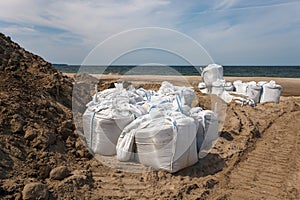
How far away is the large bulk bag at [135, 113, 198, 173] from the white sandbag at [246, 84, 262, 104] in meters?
4.90

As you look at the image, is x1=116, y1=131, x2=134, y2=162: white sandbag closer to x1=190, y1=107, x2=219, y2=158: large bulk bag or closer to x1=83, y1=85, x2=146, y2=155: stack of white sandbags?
x1=83, y1=85, x2=146, y2=155: stack of white sandbags

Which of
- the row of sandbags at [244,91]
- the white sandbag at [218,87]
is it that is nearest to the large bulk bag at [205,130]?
the row of sandbags at [244,91]

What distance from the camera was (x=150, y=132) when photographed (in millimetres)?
3047

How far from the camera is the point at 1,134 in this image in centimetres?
313

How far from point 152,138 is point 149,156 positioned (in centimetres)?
24

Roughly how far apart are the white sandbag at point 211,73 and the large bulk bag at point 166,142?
16.5ft

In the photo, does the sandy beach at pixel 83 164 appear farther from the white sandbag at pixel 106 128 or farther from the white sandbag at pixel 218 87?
the white sandbag at pixel 218 87

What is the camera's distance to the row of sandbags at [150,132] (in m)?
3.05

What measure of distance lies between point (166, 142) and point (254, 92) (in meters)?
5.31

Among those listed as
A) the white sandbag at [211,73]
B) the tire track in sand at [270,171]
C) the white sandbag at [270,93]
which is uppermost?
the white sandbag at [211,73]

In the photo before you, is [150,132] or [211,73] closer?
[150,132]

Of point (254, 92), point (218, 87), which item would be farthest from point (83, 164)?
point (254, 92)

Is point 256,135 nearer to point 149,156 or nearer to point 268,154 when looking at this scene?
point 268,154

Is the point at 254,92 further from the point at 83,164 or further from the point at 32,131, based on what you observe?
the point at 32,131
